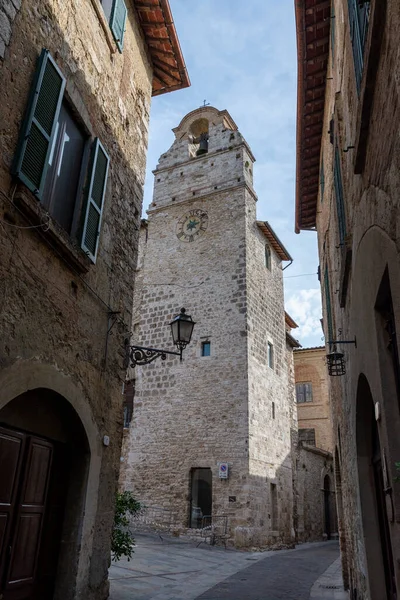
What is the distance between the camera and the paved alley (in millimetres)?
7094

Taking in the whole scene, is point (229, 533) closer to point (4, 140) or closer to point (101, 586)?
point (101, 586)

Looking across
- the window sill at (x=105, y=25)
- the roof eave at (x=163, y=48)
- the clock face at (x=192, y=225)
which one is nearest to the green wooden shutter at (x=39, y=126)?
the window sill at (x=105, y=25)

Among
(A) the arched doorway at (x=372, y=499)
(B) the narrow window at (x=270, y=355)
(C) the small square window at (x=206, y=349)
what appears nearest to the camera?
(A) the arched doorway at (x=372, y=499)

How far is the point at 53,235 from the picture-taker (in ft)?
14.2

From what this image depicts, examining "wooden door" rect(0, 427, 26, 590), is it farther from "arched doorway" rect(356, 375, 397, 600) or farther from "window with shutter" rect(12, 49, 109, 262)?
"arched doorway" rect(356, 375, 397, 600)

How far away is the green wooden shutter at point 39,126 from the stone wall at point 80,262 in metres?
0.07

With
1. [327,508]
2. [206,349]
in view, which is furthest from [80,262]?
[327,508]

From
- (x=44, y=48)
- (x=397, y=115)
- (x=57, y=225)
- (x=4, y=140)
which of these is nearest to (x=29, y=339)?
(x=57, y=225)

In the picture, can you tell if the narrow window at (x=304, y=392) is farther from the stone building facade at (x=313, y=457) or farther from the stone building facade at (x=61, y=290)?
the stone building facade at (x=61, y=290)

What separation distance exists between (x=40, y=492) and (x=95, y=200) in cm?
308

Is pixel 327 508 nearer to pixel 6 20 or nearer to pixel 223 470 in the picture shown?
pixel 223 470

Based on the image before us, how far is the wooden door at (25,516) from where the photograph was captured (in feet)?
13.1

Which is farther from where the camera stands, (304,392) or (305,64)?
(304,392)

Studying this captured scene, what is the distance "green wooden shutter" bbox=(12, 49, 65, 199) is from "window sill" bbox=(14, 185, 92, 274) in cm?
13
